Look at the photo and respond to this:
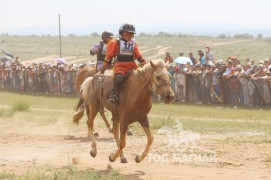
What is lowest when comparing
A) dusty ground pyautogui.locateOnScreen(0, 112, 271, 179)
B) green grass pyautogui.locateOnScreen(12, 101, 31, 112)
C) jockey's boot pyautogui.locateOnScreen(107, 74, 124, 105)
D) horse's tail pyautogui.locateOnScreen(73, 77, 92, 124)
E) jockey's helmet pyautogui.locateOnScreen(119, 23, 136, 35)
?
green grass pyautogui.locateOnScreen(12, 101, 31, 112)

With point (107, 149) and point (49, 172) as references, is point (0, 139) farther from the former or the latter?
point (49, 172)

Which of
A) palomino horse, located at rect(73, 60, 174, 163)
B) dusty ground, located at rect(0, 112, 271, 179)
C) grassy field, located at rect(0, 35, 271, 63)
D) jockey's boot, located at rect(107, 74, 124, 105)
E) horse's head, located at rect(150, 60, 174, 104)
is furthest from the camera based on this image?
grassy field, located at rect(0, 35, 271, 63)

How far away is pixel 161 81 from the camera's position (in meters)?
9.79

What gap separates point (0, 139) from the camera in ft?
49.0

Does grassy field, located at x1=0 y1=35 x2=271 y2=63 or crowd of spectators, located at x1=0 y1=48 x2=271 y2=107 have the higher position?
crowd of spectators, located at x1=0 y1=48 x2=271 y2=107

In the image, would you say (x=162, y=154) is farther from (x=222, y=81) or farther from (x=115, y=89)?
(x=222, y=81)

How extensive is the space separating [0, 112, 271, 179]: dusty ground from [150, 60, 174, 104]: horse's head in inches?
55.2

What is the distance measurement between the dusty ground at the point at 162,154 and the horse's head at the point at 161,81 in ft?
4.60

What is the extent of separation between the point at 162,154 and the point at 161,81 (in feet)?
8.59

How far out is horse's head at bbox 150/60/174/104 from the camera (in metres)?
9.62

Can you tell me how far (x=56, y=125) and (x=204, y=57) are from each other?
27.5 ft

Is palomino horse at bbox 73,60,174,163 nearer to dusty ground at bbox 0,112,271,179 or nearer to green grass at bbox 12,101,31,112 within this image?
dusty ground at bbox 0,112,271,179

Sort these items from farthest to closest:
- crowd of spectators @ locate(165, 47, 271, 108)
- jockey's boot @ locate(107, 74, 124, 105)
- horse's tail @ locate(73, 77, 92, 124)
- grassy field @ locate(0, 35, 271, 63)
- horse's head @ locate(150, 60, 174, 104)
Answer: grassy field @ locate(0, 35, 271, 63) < crowd of spectators @ locate(165, 47, 271, 108) < horse's tail @ locate(73, 77, 92, 124) < jockey's boot @ locate(107, 74, 124, 105) < horse's head @ locate(150, 60, 174, 104)

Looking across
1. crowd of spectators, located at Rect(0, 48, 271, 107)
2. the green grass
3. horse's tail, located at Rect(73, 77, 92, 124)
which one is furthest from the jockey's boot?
the green grass
